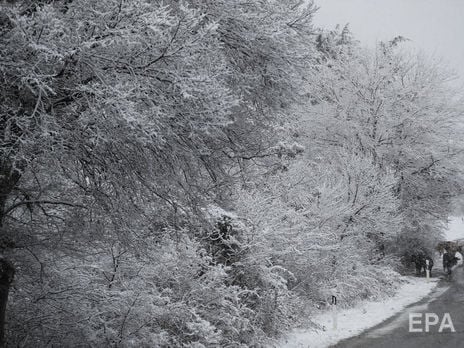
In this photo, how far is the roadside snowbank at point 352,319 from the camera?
36.2 feet

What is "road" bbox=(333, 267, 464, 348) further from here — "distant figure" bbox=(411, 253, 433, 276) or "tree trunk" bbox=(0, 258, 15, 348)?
"distant figure" bbox=(411, 253, 433, 276)

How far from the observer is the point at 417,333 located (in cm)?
1206

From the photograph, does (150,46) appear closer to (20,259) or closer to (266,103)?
(266,103)

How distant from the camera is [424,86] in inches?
1017

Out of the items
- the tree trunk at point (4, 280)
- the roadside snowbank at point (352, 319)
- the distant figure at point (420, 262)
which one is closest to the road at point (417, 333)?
the roadside snowbank at point (352, 319)

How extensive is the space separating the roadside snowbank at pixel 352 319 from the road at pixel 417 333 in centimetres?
31

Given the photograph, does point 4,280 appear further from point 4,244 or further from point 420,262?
point 420,262

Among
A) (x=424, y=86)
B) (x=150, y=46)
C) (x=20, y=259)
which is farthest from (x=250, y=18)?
(x=424, y=86)

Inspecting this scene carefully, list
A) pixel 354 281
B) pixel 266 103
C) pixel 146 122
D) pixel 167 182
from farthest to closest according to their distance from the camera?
pixel 354 281 → pixel 266 103 → pixel 167 182 → pixel 146 122

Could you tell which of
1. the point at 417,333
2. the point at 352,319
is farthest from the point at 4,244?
the point at 352,319

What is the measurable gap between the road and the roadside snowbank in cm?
31

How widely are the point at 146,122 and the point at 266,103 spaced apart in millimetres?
3079

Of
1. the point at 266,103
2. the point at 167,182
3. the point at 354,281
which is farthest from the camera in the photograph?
the point at 354,281

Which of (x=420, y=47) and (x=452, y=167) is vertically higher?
(x=420, y=47)
